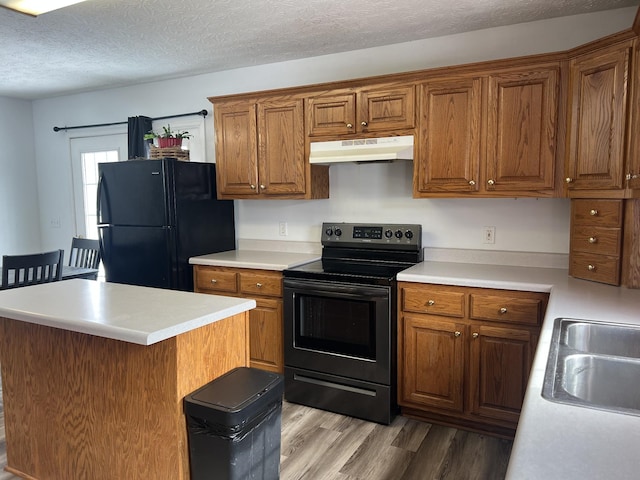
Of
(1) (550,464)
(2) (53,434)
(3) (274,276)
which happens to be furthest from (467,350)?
(2) (53,434)

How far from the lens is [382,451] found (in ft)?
8.36

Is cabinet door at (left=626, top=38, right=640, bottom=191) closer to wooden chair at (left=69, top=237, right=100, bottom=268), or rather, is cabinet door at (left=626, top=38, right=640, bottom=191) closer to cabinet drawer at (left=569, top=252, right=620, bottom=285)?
cabinet drawer at (left=569, top=252, right=620, bottom=285)

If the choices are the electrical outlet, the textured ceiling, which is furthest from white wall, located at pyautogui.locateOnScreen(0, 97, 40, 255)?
the electrical outlet

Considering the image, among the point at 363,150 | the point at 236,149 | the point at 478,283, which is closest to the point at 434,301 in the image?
the point at 478,283

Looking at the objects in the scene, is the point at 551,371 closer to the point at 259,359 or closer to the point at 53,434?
the point at 53,434

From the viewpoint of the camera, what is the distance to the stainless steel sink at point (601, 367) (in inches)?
53.9

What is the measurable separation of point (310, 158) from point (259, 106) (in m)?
0.60

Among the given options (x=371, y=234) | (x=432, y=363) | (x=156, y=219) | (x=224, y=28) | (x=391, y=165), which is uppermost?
(x=224, y=28)

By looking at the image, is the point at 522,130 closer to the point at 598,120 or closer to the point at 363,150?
the point at 598,120

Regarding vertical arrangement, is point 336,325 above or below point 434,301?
below

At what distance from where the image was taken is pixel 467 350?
2643mm

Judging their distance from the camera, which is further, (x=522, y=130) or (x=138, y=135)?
(x=138, y=135)

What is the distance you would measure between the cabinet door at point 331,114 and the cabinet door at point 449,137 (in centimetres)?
48

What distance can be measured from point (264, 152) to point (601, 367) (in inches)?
103
